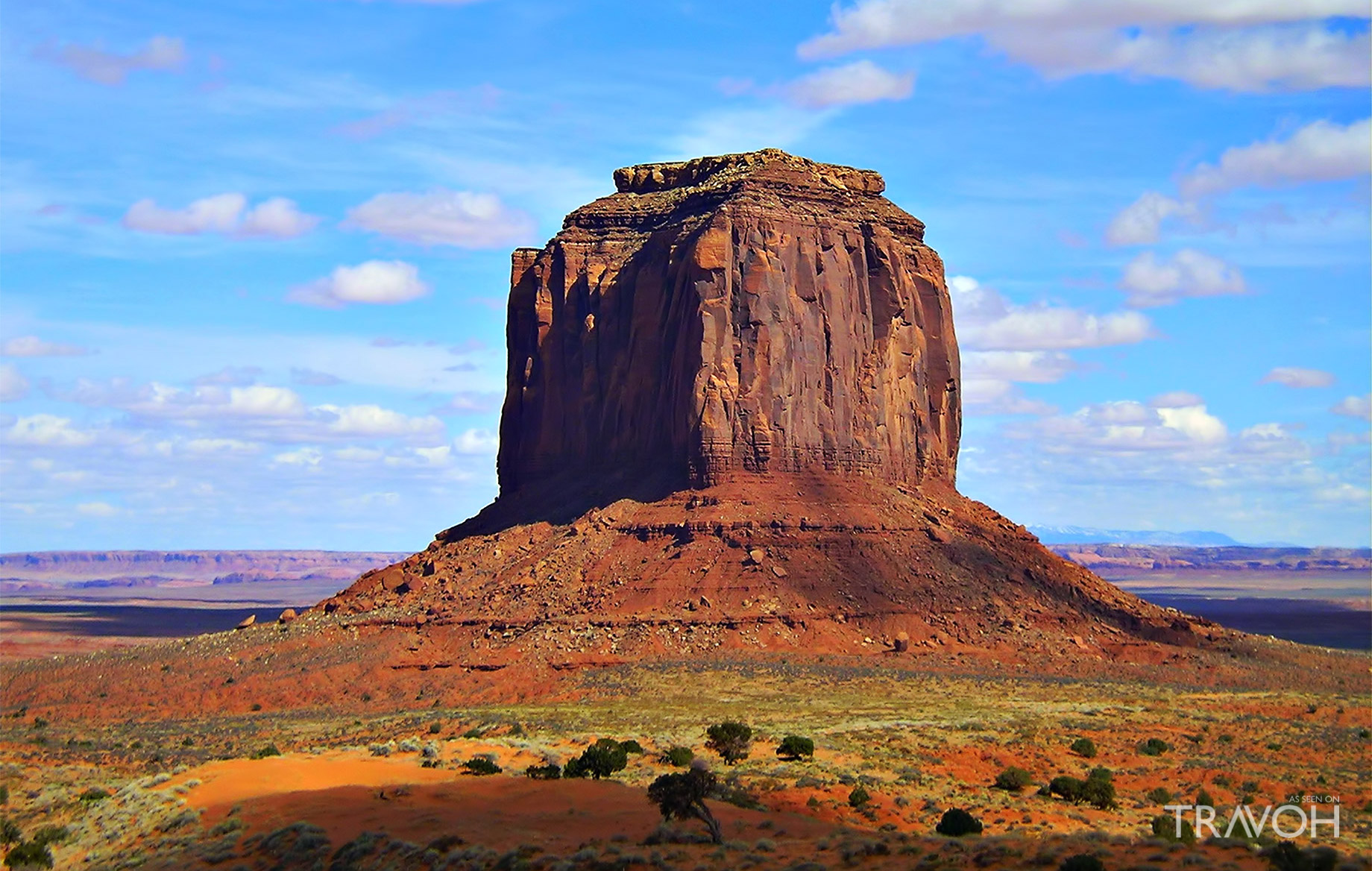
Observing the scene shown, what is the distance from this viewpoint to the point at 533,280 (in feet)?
365

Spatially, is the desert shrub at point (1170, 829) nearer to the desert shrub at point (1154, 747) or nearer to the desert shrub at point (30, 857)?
the desert shrub at point (1154, 747)

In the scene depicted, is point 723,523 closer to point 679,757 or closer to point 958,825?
point 679,757

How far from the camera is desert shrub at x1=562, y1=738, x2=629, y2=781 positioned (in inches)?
1959

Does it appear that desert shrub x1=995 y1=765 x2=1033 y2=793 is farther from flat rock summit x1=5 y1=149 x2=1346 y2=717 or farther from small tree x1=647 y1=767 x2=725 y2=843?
flat rock summit x1=5 y1=149 x2=1346 y2=717

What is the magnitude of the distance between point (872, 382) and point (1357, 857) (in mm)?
63056

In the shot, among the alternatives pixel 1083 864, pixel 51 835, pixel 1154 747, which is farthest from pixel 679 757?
pixel 1083 864

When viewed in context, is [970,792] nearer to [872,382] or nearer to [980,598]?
[980,598]

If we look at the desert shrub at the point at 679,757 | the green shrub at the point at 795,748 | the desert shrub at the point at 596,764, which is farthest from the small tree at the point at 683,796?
the green shrub at the point at 795,748

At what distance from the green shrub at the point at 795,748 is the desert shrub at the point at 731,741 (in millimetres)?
1117

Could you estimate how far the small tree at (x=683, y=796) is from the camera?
1569 inches

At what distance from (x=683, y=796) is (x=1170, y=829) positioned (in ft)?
38.7

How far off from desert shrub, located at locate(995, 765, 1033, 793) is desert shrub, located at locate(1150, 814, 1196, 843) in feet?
18.8

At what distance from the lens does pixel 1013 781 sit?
5091cm

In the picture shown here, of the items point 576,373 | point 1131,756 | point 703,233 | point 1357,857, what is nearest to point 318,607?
point 576,373
